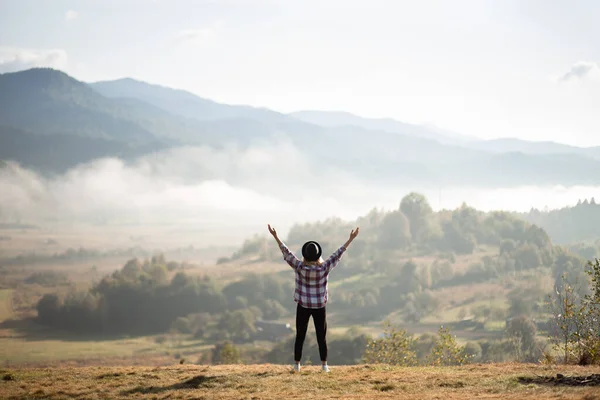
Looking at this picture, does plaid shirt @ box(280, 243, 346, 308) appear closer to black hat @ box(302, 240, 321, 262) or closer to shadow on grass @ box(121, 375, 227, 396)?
black hat @ box(302, 240, 321, 262)

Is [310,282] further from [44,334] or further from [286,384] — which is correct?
[44,334]

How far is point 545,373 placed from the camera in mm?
14234

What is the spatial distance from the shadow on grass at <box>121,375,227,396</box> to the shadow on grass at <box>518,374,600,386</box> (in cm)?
669

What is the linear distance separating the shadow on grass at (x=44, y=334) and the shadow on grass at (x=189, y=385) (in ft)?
600

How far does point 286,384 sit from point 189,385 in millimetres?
2175

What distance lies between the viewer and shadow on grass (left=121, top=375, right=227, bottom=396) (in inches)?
530

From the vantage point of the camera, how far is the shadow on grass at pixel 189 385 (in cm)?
1347

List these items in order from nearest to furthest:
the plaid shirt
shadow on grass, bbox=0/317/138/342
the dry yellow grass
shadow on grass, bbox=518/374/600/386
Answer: the dry yellow grass, shadow on grass, bbox=518/374/600/386, the plaid shirt, shadow on grass, bbox=0/317/138/342

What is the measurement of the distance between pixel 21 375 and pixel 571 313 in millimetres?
15583

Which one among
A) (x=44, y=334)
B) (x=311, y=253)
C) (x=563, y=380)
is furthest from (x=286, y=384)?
(x=44, y=334)

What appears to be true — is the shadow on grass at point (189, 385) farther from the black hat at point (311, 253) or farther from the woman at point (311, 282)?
the black hat at point (311, 253)

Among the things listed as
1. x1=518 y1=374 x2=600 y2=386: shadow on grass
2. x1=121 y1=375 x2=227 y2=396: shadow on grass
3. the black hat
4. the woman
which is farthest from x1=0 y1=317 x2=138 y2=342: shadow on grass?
x1=518 y1=374 x2=600 y2=386: shadow on grass

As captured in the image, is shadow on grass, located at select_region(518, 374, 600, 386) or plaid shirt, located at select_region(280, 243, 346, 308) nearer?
shadow on grass, located at select_region(518, 374, 600, 386)

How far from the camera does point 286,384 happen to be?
13.7 m
